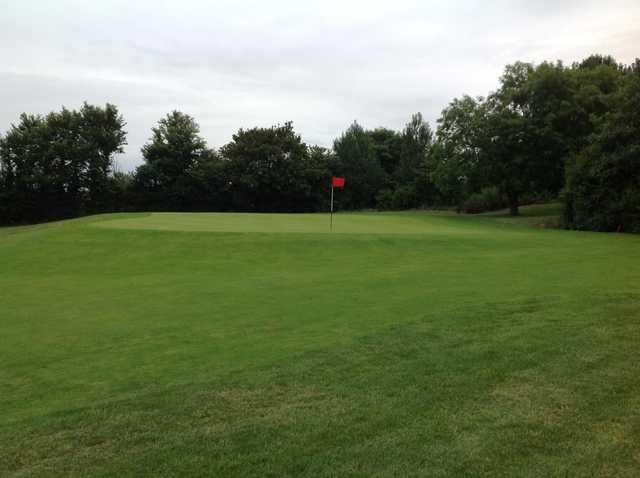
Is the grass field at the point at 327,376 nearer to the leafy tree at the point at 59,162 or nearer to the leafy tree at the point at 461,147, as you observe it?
the leafy tree at the point at 461,147

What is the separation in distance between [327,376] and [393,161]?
208 ft

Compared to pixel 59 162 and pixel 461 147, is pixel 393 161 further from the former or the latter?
pixel 59 162

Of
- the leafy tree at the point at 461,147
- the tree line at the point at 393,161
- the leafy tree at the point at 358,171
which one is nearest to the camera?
the tree line at the point at 393,161

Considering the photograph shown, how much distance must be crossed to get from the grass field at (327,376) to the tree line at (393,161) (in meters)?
18.0

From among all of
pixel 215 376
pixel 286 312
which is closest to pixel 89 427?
pixel 215 376

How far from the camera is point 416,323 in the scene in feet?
22.7

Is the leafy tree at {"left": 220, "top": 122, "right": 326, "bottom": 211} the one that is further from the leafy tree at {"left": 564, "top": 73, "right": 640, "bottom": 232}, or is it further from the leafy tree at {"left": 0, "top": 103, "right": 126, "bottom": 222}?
the leafy tree at {"left": 564, "top": 73, "right": 640, "bottom": 232}

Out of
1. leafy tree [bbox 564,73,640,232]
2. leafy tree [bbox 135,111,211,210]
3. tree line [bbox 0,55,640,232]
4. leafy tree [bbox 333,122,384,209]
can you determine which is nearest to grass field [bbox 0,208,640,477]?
leafy tree [bbox 564,73,640,232]

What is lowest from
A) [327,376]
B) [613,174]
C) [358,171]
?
[327,376]

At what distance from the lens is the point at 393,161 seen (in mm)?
66625

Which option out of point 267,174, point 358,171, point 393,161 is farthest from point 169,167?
point 393,161

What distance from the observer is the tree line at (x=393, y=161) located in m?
26.1

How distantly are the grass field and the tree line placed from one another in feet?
59.1

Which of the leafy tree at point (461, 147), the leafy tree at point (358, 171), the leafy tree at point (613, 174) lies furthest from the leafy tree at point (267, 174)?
the leafy tree at point (613, 174)
